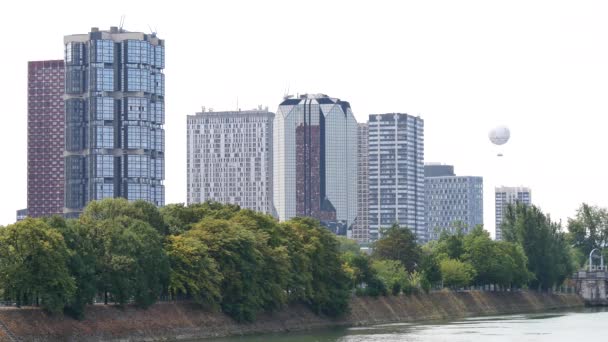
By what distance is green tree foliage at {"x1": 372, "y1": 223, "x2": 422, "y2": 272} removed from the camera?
188 m

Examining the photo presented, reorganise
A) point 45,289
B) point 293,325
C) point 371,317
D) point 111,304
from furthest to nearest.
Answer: point 371,317, point 293,325, point 111,304, point 45,289

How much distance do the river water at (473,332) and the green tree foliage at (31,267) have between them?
66.5 feet

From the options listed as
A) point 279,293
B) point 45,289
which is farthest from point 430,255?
point 45,289

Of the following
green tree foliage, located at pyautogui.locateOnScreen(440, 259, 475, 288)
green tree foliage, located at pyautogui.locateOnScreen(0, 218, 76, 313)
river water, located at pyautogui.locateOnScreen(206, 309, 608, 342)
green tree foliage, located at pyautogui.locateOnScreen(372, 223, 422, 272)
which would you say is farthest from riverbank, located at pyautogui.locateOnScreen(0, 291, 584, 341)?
green tree foliage, located at pyautogui.locateOnScreen(372, 223, 422, 272)

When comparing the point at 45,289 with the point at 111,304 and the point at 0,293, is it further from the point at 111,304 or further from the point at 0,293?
the point at 111,304

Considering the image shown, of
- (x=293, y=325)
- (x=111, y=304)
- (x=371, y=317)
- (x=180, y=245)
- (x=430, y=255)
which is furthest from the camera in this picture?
(x=430, y=255)

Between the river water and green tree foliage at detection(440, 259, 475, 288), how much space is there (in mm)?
22262

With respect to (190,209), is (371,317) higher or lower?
lower

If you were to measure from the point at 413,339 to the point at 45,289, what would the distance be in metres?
34.7

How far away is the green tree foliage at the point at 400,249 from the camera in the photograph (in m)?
188

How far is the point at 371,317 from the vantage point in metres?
157

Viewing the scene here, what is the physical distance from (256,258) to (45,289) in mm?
31463

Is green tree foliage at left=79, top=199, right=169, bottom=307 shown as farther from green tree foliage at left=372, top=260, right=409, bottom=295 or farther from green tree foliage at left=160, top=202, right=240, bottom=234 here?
green tree foliage at left=372, top=260, right=409, bottom=295

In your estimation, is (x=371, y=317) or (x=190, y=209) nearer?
(x=190, y=209)
